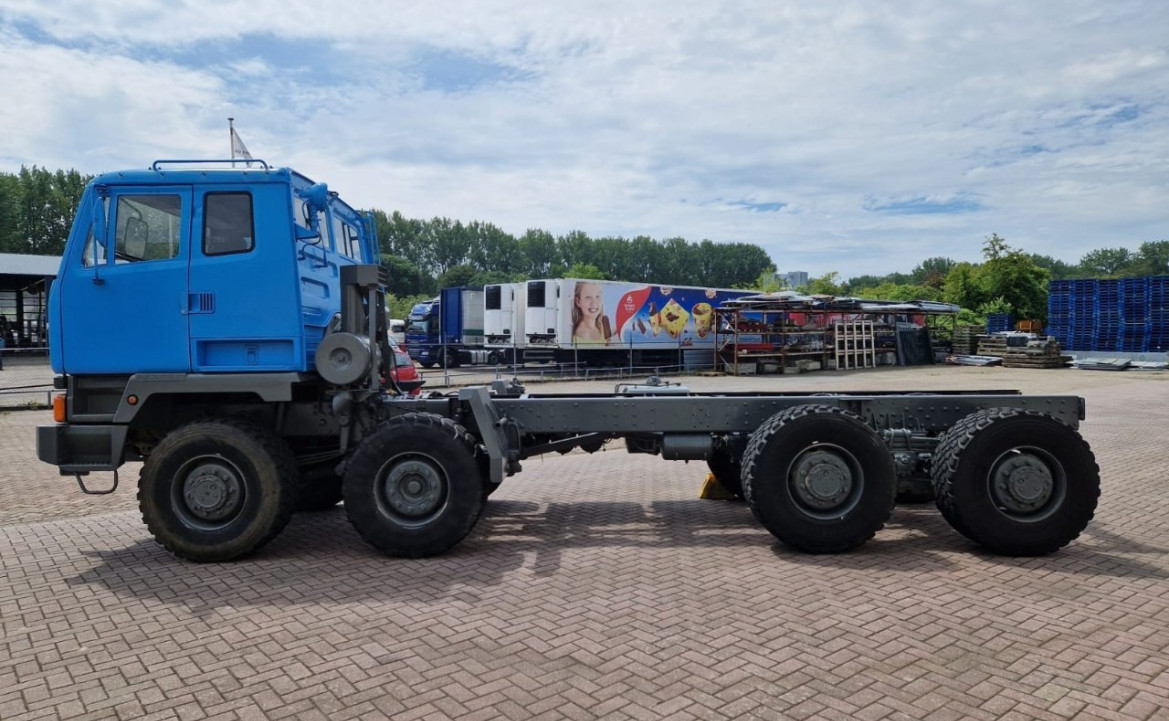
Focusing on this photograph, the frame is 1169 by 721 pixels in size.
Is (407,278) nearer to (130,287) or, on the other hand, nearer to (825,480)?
(130,287)

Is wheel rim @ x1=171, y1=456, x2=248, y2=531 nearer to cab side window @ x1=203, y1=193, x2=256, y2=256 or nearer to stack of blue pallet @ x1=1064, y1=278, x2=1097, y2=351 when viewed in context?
cab side window @ x1=203, y1=193, x2=256, y2=256

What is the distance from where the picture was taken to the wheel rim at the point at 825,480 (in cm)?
606

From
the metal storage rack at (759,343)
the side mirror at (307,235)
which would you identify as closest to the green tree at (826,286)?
the metal storage rack at (759,343)

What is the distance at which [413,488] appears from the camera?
6.14 metres

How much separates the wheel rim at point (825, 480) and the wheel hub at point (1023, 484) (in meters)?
1.07

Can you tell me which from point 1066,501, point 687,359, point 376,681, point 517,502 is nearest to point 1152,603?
point 1066,501

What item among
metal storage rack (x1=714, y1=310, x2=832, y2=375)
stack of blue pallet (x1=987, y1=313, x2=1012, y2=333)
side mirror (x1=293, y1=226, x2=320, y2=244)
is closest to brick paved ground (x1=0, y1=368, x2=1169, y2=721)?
side mirror (x1=293, y1=226, x2=320, y2=244)

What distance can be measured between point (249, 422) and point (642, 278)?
10537 centimetres

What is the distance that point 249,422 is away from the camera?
6180 millimetres

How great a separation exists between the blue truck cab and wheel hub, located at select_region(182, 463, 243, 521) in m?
0.78

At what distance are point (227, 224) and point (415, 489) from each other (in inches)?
99.2

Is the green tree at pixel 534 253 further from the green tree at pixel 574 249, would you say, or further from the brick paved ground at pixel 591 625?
the brick paved ground at pixel 591 625

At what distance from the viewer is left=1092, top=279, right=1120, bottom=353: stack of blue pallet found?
38812 mm

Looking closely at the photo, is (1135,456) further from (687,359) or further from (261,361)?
(687,359)
